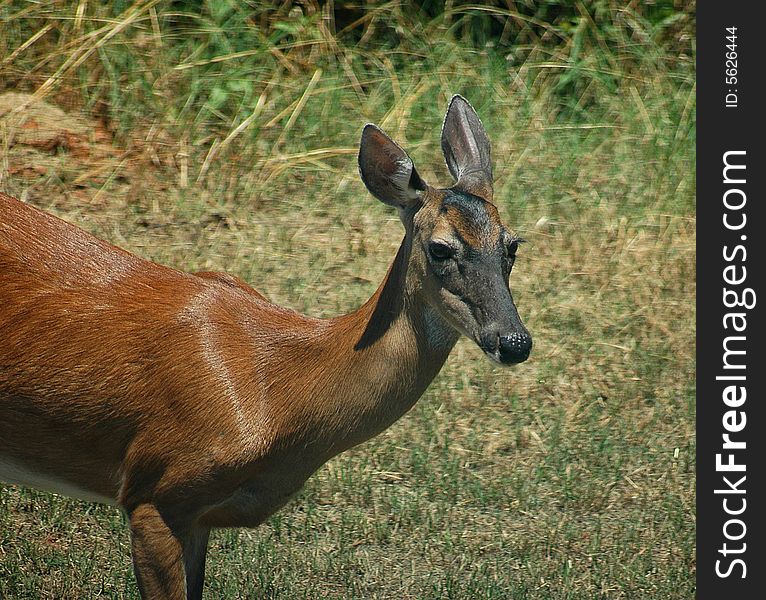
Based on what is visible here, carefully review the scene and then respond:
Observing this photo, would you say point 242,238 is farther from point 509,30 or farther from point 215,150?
point 509,30

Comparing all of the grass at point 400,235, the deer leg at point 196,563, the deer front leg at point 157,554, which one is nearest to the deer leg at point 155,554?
the deer front leg at point 157,554

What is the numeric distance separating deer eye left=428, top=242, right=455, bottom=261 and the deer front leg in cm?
123

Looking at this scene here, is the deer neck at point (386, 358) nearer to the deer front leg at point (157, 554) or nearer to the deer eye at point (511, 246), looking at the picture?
the deer eye at point (511, 246)

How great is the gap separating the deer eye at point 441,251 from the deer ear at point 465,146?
17.2 inches

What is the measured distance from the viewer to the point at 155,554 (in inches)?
186

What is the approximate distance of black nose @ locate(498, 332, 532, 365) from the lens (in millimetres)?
4352

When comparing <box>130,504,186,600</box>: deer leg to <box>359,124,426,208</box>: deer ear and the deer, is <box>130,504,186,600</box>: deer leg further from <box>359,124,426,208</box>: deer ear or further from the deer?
<box>359,124,426,208</box>: deer ear

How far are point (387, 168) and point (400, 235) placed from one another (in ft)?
11.7

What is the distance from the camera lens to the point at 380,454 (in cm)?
676

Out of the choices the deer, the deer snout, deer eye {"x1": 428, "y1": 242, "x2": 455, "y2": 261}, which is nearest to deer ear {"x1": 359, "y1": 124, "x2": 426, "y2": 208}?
the deer

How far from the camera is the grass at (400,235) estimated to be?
6.07 meters

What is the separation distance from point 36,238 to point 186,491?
1052 mm

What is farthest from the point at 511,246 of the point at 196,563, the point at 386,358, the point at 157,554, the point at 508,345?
the point at 196,563

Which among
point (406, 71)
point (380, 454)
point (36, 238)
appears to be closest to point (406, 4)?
point (406, 71)
